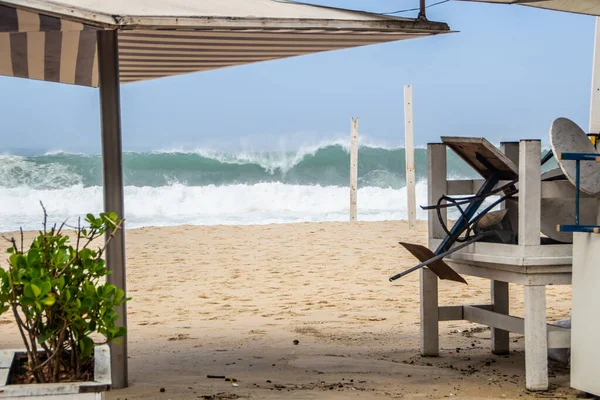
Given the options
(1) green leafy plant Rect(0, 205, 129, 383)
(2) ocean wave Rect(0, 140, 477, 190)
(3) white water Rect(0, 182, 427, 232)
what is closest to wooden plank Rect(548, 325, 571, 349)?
(1) green leafy plant Rect(0, 205, 129, 383)

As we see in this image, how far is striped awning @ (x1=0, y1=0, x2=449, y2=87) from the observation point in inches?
135

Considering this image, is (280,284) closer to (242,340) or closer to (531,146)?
(242,340)

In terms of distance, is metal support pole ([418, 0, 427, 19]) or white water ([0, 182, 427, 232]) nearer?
metal support pole ([418, 0, 427, 19])

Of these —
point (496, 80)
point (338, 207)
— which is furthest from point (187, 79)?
point (338, 207)

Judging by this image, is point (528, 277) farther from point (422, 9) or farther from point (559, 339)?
point (422, 9)

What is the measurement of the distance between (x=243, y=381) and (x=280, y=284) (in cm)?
493

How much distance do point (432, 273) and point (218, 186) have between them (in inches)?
981

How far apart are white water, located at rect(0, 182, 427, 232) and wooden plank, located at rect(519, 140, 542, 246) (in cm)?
1914

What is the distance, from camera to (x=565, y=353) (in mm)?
4844

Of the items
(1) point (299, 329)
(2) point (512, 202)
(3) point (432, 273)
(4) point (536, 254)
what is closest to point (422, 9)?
(4) point (536, 254)

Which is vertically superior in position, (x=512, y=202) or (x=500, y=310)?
(x=512, y=202)

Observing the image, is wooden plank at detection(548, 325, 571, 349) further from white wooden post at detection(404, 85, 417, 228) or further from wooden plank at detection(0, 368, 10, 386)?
white wooden post at detection(404, 85, 417, 228)

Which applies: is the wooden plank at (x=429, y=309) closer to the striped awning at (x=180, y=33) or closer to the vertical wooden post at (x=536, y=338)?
the vertical wooden post at (x=536, y=338)

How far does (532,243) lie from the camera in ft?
13.1
